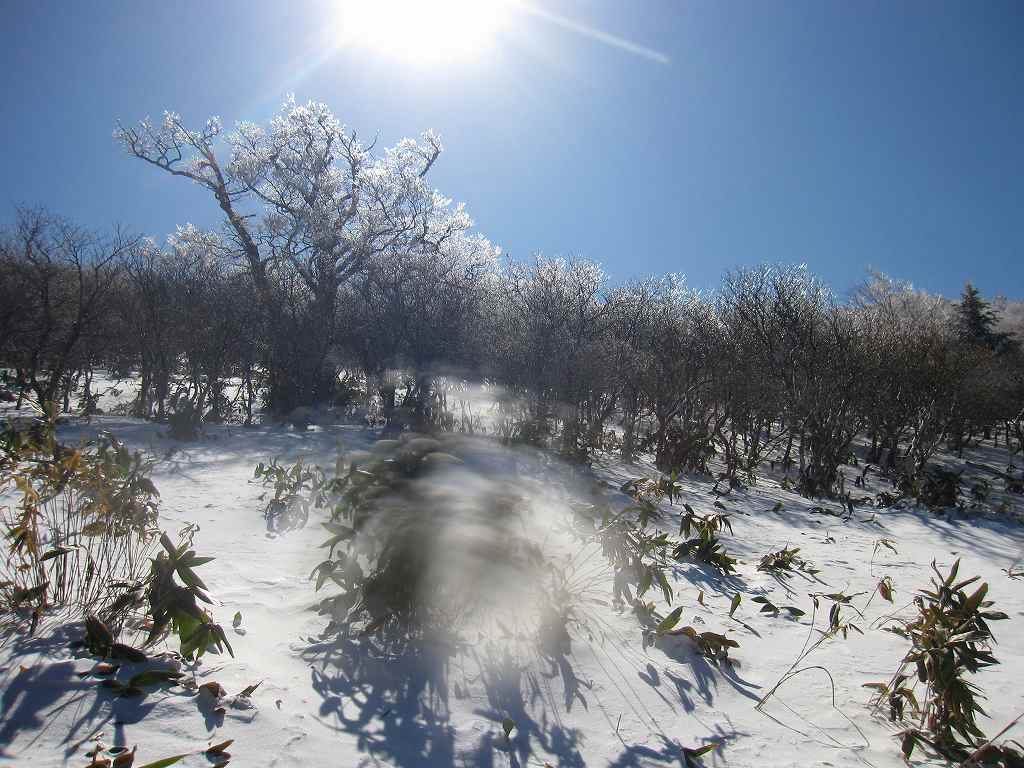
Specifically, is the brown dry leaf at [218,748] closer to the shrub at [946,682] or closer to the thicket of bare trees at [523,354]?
the shrub at [946,682]

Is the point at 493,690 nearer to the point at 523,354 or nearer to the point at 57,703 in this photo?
the point at 57,703

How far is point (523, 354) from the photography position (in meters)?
14.4

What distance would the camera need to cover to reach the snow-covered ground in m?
1.88

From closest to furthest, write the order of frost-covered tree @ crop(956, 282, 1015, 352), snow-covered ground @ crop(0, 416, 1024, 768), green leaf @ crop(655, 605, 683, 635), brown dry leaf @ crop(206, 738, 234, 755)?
brown dry leaf @ crop(206, 738, 234, 755) < snow-covered ground @ crop(0, 416, 1024, 768) < green leaf @ crop(655, 605, 683, 635) < frost-covered tree @ crop(956, 282, 1015, 352)

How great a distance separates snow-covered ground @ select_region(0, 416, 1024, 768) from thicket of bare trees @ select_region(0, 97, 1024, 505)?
5.40m

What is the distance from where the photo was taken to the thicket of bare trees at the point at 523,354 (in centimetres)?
1176

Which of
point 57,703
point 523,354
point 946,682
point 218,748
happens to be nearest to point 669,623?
point 946,682

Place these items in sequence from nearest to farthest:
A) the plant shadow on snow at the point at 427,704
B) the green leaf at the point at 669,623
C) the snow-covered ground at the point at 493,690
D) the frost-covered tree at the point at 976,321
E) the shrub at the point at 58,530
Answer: the snow-covered ground at the point at 493,690, the plant shadow on snow at the point at 427,704, the shrub at the point at 58,530, the green leaf at the point at 669,623, the frost-covered tree at the point at 976,321

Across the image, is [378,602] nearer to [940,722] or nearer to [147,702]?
[147,702]

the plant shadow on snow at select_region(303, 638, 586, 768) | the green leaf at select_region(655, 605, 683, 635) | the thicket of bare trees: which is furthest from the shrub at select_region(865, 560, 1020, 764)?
the thicket of bare trees

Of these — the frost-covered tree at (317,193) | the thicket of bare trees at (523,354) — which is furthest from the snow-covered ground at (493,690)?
the frost-covered tree at (317,193)

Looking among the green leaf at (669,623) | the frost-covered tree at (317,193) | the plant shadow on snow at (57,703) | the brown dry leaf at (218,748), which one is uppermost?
the frost-covered tree at (317,193)

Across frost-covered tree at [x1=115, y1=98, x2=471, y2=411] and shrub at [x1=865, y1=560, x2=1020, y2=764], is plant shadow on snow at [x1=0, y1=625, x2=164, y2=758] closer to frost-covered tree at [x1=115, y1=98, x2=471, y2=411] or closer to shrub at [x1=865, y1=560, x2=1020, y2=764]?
shrub at [x1=865, y1=560, x2=1020, y2=764]

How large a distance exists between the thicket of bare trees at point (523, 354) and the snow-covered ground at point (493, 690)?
540 cm
